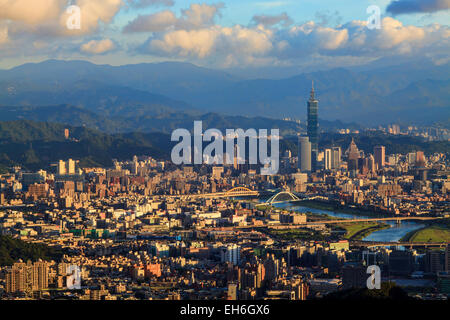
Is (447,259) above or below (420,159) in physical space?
below

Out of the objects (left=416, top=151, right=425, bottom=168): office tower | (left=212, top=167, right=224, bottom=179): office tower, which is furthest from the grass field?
(left=416, top=151, right=425, bottom=168): office tower

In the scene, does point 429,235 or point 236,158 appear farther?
point 236,158

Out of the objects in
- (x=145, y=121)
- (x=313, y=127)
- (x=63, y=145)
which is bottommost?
(x=63, y=145)

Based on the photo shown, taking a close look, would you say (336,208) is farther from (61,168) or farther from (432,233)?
(61,168)

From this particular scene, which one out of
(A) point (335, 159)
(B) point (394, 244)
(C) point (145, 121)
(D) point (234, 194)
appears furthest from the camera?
(C) point (145, 121)

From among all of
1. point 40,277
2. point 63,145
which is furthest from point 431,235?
point 63,145
